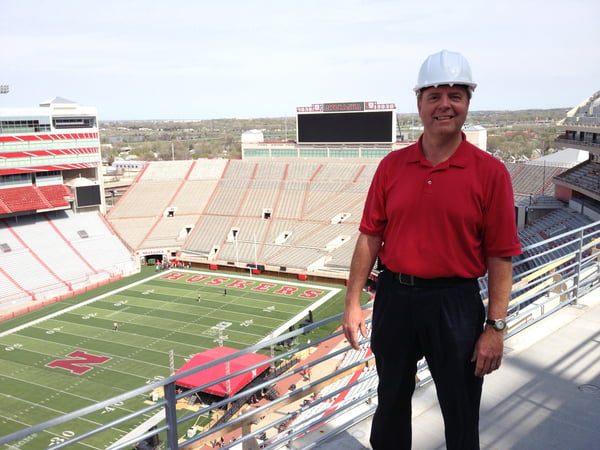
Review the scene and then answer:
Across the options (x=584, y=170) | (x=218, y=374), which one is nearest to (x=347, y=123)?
(x=584, y=170)

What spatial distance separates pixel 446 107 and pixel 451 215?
420 mm

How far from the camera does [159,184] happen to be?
3650 cm

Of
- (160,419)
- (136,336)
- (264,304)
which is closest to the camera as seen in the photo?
(160,419)

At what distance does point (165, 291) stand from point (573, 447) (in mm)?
23829

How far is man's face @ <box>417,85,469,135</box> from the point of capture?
202cm

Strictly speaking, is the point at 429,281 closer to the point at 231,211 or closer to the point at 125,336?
the point at 125,336

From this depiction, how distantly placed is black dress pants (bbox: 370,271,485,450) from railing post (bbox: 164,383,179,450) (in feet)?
3.05

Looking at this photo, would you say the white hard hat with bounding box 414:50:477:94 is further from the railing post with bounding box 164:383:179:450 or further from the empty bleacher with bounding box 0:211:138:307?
the empty bleacher with bounding box 0:211:138:307

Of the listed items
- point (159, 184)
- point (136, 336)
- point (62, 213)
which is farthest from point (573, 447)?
point (159, 184)

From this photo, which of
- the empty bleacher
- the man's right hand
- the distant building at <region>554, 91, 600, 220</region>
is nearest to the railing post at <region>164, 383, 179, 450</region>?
the man's right hand

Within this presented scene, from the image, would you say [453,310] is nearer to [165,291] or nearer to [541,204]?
[165,291]

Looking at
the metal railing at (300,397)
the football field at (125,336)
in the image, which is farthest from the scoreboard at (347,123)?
the metal railing at (300,397)

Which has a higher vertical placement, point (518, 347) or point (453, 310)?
point (453, 310)

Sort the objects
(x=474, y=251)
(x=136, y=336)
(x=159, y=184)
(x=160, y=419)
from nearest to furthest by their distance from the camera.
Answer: (x=474, y=251) → (x=160, y=419) → (x=136, y=336) → (x=159, y=184)
